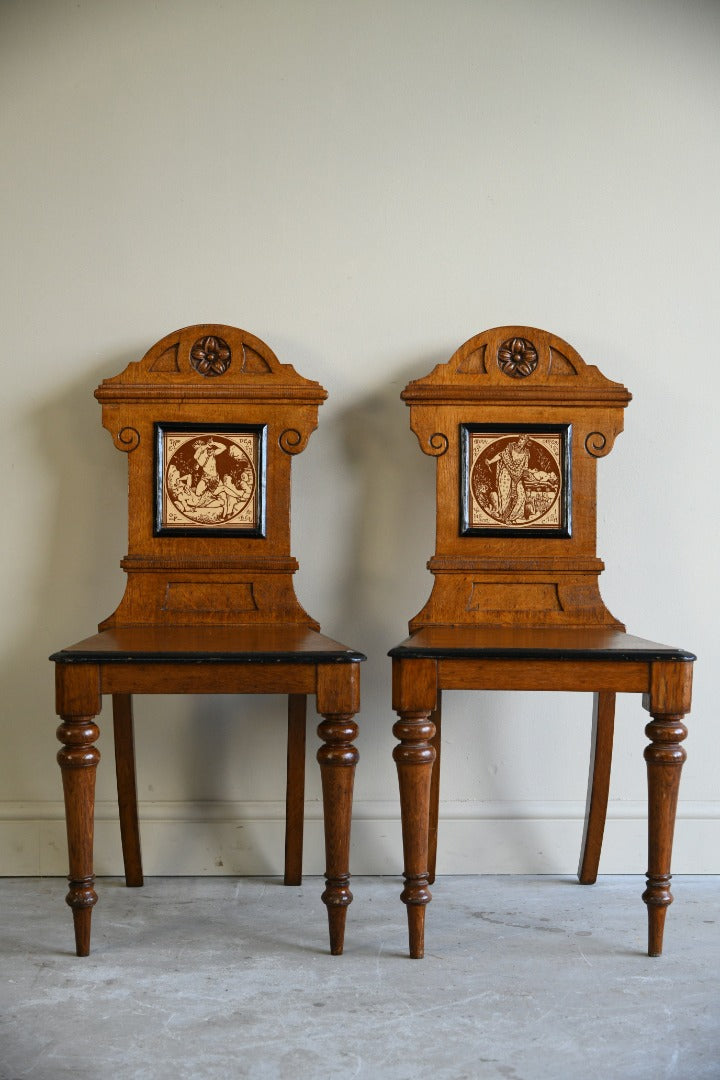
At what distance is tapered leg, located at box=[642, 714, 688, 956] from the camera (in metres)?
1.99

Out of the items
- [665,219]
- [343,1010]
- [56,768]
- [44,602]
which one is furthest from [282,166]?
[343,1010]

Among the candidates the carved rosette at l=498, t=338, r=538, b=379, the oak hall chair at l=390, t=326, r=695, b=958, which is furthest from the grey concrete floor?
the carved rosette at l=498, t=338, r=538, b=379

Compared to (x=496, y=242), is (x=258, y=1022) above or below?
below

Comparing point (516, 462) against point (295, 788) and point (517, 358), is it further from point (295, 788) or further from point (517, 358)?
point (295, 788)

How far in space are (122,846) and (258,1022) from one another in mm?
877

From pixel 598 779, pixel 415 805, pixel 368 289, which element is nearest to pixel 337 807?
pixel 415 805

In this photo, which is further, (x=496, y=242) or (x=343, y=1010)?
(x=496, y=242)

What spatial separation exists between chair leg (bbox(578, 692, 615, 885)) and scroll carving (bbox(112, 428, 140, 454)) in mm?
1189

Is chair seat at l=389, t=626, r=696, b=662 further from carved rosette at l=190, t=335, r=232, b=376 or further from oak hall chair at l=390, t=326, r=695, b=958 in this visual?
carved rosette at l=190, t=335, r=232, b=376

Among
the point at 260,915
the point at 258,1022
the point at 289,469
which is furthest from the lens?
the point at 289,469

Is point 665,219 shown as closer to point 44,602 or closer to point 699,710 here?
point 699,710

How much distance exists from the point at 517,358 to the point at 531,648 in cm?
78

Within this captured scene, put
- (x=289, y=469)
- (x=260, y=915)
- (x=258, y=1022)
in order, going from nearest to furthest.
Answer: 1. (x=258, y=1022)
2. (x=260, y=915)
3. (x=289, y=469)

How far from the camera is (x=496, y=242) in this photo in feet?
8.67
